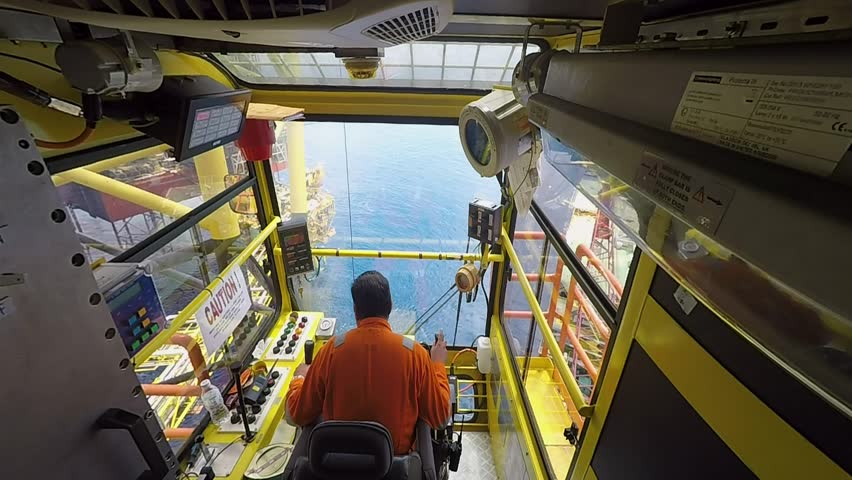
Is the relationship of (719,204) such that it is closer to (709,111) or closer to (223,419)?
(709,111)

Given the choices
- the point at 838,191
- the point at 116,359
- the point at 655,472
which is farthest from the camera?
the point at 655,472

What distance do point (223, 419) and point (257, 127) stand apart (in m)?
1.82

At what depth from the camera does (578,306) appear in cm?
199

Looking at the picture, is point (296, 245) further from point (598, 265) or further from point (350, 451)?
point (598, 265)

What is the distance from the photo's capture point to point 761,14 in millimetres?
394

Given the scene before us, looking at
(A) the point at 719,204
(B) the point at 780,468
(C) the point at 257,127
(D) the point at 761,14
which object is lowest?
(B) the point at 780,468

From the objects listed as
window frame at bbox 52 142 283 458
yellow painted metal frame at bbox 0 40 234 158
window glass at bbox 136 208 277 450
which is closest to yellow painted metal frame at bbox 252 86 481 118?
window frame at bbox 52 142 283 458

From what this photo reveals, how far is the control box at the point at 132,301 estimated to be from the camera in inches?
48.1

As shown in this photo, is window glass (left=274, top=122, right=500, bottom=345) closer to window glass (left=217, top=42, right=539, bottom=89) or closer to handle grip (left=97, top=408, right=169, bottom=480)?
window glass (left=217, top=42, right=539, bottom=89)

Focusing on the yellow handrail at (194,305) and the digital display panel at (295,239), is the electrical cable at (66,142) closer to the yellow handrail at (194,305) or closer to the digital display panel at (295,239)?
the yellow handrail at (194,305)

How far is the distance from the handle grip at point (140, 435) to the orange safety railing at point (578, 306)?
1.41m

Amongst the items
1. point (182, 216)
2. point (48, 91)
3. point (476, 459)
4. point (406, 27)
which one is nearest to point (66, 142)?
point (48, 91)

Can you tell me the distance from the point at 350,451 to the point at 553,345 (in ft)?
3.55

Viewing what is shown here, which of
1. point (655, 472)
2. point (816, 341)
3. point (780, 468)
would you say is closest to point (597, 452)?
point (655, 472)
